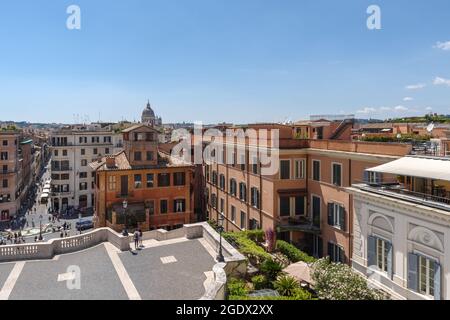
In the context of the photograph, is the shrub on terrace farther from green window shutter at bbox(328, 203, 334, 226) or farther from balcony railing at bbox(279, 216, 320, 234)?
green window shutter at bbox(328, 203, 334, 226)

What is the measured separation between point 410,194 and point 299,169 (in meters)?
14.6

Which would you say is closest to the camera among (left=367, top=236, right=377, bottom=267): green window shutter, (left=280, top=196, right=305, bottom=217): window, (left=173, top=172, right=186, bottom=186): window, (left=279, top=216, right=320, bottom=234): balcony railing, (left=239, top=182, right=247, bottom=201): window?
(left=367, top=236, right=377, bottom=267): green window shutter

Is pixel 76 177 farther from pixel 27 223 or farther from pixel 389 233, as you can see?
pixel 389 233

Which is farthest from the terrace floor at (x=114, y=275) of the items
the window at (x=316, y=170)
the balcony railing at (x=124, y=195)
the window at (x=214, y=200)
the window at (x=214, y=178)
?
the window at (x=214, y=178)

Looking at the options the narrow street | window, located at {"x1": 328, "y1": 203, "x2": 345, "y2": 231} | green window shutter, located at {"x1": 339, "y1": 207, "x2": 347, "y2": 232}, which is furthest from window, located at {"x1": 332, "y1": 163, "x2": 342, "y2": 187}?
the narrow street

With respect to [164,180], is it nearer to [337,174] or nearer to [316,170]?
[316,170]

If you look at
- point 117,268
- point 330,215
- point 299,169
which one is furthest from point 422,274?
point 299,169

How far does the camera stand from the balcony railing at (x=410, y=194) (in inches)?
633

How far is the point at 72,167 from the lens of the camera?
7500cm

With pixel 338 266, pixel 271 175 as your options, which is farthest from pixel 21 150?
pixel 338 266

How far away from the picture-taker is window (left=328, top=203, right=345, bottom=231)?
1108 inches

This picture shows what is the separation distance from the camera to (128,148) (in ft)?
141

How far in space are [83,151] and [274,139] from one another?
5473 cm

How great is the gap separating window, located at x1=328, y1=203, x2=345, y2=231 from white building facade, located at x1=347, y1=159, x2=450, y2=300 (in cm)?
723
